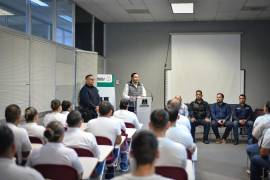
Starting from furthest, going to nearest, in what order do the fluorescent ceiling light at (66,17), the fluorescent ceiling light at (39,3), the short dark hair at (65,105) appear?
the fluorescent ceiling light at (66,17)
the fluorescent ceiling light at (39,3)
the short dark hair at (65,105)

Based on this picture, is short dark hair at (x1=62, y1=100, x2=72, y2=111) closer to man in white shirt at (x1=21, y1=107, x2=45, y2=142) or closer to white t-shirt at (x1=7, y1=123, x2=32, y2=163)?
man in white shirt at (x1=21, y1=107, x2=45, y2=142)

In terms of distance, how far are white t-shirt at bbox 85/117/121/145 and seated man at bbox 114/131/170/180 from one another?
2373 mm

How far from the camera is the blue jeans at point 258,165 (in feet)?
14.3

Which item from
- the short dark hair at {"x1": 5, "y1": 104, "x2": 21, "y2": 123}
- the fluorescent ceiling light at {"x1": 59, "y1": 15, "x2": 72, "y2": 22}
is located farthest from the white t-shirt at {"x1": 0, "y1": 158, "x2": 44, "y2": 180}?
the fluorescent ceiling light at {"x1": 59, "y1": 15, "x2": 72, "y2": 22}

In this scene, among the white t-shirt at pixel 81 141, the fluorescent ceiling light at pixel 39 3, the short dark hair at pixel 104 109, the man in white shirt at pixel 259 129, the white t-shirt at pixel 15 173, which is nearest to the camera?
the white t-shirt at pixel 15 173

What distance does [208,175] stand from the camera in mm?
5531

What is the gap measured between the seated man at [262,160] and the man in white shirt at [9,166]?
2.82 metres

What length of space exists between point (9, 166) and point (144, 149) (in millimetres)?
896

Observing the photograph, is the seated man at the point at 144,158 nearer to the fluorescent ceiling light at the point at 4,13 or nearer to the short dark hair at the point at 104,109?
the short dark hair at the point at 104,109

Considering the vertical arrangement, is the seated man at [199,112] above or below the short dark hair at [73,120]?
below

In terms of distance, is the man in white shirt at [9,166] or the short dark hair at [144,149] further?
the man in white shirt at [9,166]

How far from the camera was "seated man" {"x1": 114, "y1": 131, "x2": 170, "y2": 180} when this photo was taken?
183cm

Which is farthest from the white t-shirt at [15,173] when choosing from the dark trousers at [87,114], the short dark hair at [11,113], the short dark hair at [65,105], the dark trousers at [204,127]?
the dark trousers at [204,127]

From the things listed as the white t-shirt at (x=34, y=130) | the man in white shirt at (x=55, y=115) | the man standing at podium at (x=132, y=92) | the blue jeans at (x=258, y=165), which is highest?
the man standing at podium at (x=132, y=92)
